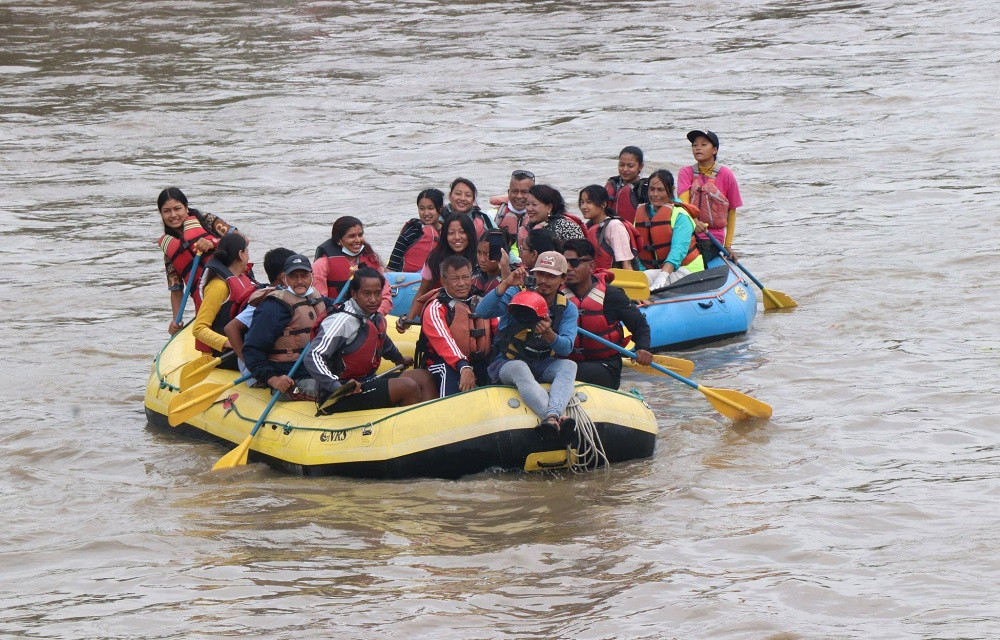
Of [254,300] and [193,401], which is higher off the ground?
[254,300]

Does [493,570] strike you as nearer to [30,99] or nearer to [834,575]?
[834,575]

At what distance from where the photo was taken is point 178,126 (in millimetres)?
18781

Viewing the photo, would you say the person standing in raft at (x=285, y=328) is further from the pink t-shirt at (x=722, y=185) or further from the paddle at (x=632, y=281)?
the pink t-shirt at (x=722, y=185)

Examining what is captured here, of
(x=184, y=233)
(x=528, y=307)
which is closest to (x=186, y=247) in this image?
(x=184, y=233)

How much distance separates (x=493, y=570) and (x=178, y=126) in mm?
13936

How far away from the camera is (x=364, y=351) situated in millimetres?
7297

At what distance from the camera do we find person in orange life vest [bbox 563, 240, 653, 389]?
7.53 m

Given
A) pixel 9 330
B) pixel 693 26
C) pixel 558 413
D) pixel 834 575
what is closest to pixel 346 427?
pixel 558 413

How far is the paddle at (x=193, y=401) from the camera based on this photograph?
7930 millimetres

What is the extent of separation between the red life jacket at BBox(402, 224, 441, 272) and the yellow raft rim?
2.48 metres

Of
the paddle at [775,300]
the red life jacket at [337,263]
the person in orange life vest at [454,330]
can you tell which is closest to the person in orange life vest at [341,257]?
the red life jacket at [337,263]

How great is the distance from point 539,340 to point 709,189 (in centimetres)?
377

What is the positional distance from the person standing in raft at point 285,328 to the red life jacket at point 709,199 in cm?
388

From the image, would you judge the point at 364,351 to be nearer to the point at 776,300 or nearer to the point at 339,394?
the point at 339,394
